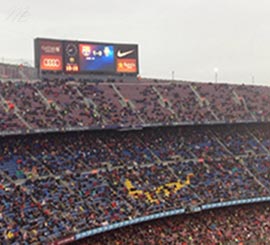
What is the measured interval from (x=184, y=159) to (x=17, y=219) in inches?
824

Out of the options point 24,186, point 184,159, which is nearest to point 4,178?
point 24,186

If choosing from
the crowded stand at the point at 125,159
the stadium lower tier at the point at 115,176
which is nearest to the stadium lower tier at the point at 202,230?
the crowded stand at the point at 125,159

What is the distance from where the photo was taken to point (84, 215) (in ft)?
123

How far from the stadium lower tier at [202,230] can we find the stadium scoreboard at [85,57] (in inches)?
831

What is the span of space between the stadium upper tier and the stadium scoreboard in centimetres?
159

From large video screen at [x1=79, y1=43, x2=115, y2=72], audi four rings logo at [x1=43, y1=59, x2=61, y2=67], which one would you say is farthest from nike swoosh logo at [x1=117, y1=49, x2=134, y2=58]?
audi four rings logo at [x1=43, y1=59, x2=61, y2=67]

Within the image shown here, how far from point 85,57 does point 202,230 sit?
2414 centimetres

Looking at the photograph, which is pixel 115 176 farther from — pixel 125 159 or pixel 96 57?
pixel 96 57

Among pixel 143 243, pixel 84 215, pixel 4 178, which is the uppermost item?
pixel 4 178

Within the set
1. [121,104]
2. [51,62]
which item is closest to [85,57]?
[51,62]

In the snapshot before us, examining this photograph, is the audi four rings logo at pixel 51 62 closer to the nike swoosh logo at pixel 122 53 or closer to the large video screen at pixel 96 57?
the large video screen at pixel 96 57

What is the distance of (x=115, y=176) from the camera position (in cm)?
4378

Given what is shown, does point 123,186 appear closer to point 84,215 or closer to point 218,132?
point 84,215

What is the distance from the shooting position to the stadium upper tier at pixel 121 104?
4466 cm
